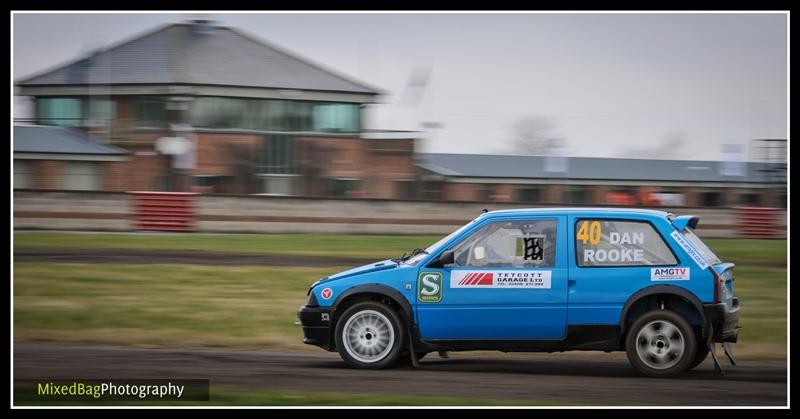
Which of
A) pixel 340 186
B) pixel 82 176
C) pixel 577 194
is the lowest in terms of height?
pixel 577 194

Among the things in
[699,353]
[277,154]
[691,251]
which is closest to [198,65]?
[277,154]

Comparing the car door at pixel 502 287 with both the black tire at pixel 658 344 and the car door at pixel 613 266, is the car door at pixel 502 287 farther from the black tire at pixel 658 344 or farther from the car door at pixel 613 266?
the black tire at pixel 658 344

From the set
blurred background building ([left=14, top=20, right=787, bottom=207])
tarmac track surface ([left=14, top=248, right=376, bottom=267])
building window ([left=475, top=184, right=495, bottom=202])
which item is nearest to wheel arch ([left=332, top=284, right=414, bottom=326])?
tarmac track surface ([left=14, top=248, right=376, bottom=267])

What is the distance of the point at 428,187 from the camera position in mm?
41500

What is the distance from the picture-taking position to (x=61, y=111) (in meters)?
41.6

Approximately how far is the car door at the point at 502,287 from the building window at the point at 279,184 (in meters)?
33.0

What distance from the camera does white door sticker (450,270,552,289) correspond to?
9.05 metres

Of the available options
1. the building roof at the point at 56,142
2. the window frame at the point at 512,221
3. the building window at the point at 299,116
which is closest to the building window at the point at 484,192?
the building window at the point at 299,116

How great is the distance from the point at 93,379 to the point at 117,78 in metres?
35.0

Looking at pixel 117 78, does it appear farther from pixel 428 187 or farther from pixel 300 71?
pixel 428 187

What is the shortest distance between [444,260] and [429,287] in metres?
0.30

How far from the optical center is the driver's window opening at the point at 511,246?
361 inches

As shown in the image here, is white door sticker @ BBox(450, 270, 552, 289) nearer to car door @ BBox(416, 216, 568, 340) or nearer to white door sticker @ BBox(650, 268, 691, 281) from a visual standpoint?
car door @ BBox(416, 216, 568, 340)

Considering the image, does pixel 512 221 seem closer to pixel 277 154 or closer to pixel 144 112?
pixel 144 112
